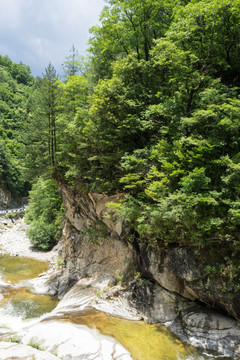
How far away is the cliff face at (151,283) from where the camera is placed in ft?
25.1

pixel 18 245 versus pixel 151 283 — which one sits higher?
pixel 151 283

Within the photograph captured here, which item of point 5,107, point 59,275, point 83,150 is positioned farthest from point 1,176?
point 83,150

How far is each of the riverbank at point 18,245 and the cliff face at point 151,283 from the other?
9.08m

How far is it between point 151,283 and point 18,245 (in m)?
23.0

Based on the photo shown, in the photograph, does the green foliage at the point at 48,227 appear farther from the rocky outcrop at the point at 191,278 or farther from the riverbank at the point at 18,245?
the rocky outcrop at the point at 191,278

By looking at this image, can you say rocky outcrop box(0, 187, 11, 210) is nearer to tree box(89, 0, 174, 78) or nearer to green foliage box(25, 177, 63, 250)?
green foliage box(25, 177, 63, 250)

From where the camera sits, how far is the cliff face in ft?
25.1

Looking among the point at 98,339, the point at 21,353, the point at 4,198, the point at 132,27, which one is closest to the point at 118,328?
the point at 98,339

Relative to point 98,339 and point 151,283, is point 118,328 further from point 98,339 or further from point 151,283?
point 151,283

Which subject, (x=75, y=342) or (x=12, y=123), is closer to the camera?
(x=75, y=342)

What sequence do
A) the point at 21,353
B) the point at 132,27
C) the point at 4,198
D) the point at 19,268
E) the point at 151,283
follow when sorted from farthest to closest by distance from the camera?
the point at 4,198 → the point at 19,268 → the point at 132,27 → the point at 151,283 → the point at 21,353

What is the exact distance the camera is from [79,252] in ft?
52.6

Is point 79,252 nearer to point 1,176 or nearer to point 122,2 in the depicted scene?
point 122,2

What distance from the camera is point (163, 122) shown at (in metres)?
10.5
